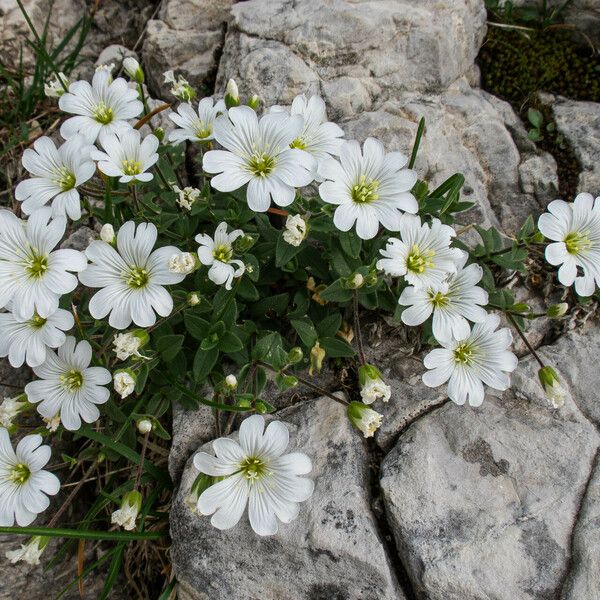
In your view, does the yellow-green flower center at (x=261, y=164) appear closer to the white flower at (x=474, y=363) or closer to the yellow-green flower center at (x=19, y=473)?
the white flower at (x=474, y=363)

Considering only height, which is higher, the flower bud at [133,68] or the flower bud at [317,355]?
the flower bud at [133,68]

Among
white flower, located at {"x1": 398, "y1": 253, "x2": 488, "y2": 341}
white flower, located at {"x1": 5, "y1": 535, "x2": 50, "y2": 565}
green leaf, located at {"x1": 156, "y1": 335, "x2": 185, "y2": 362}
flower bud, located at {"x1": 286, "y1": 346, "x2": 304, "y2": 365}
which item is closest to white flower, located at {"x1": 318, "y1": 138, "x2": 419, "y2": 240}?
white flower, located at {"x1": 398, "y1": 253, "x2": 488, "y2": 341}

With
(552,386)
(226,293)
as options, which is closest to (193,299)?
(226,293)

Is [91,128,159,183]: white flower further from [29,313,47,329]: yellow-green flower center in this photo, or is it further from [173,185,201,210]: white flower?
[29,313,47,329]: yellow-green flower center

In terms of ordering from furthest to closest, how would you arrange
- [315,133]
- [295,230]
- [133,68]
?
1. [133,68]
2. [315,133]
3. [295,230]

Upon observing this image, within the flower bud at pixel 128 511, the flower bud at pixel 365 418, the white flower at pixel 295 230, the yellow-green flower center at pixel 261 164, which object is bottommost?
the flower bud at pixel 128 511

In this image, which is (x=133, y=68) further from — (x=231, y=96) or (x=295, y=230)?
(x=295, y=230)

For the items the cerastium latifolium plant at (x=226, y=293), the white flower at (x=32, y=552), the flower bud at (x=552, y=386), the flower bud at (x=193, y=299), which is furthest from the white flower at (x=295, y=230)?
the white flower at (x=32, y=552)
